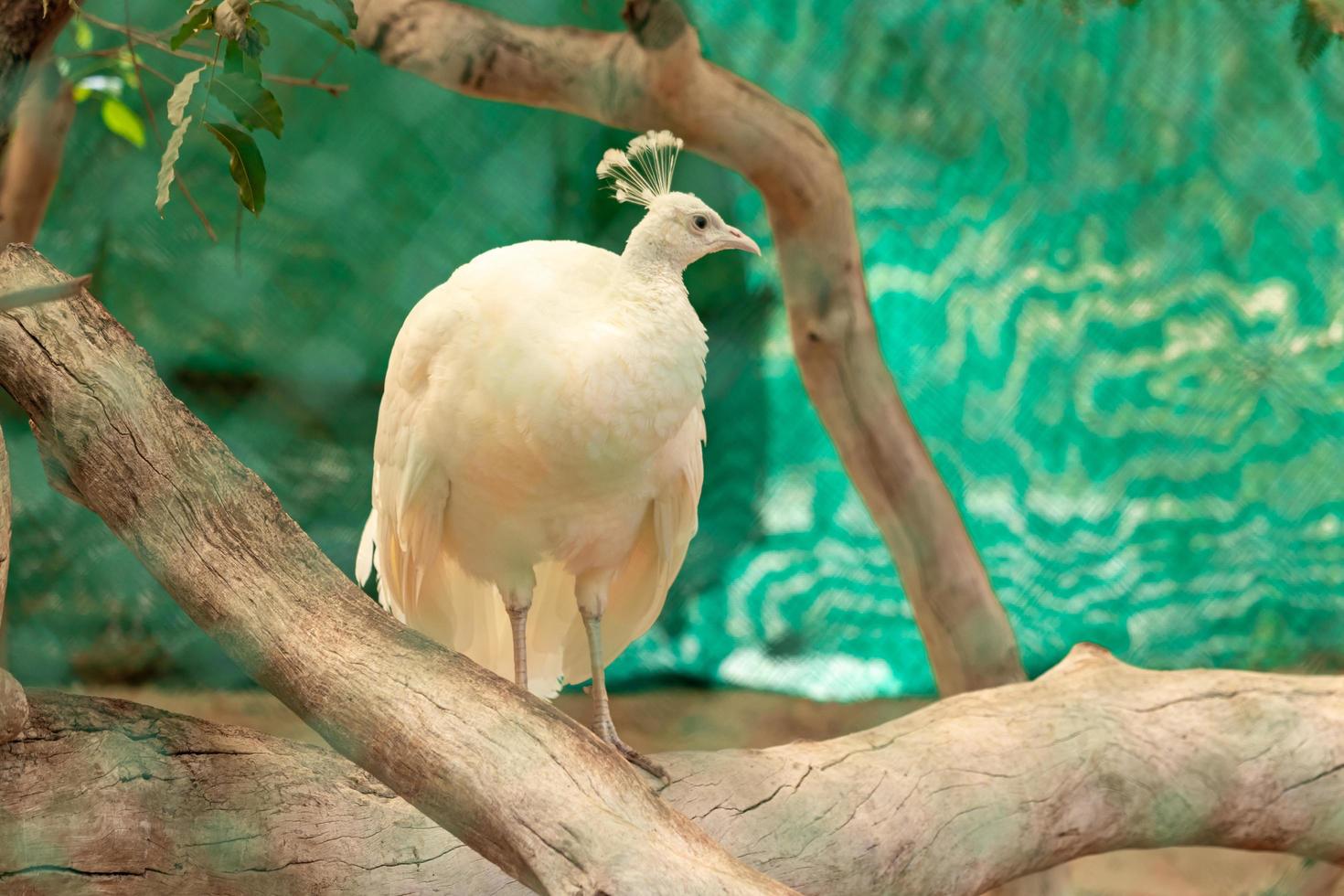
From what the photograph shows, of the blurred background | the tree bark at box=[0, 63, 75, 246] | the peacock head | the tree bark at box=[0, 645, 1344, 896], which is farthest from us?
the blurred background

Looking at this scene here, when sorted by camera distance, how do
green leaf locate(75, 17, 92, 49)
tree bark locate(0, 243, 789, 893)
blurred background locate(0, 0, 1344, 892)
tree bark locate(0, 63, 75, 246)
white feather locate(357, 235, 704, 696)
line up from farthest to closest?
1. blurred background locate(0, 0, 1344, 892)
2. green leaf locate(75, 17, 92, 49)
3. tree bark locate(0, 63, 75, 246)
4. white feather locate(357, 235, 704, 696)
5. tree bark locate(0, 243, 789, 893)

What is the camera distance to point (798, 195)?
216 centimetres

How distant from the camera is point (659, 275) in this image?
161cm

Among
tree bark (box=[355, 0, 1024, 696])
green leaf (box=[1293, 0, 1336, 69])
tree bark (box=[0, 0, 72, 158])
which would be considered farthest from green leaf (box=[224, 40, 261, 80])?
green leaf (box=[1293, 0, 1336, 69])

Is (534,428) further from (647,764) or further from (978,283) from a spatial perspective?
(978,283)

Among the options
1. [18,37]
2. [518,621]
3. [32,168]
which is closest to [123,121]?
[32,168]

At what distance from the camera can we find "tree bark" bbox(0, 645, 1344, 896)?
1292mm

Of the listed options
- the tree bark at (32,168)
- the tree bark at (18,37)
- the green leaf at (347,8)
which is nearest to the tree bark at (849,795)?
the tree bark at (18,37)

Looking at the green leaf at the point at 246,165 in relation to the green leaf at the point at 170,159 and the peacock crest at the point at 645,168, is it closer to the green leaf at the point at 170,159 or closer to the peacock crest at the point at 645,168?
the green leaf at the point at 170,159

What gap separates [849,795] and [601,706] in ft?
1.20

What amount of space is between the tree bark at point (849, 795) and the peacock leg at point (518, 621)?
271mm

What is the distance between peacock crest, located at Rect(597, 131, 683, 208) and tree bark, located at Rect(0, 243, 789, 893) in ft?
2.17

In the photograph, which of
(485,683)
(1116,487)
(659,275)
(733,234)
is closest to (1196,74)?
(1116,487)

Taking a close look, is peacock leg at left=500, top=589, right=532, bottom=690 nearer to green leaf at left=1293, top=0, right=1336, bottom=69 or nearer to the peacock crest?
the peacock crest
